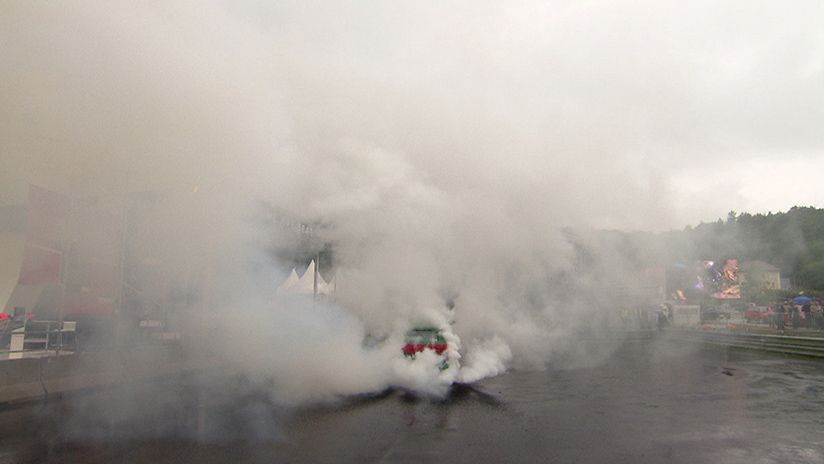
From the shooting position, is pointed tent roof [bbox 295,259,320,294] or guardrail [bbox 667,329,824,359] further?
guardrail [bbox 667,329,824,359]

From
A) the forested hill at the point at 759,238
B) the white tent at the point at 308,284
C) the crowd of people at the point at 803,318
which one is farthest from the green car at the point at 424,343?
the crowd of people at the point at 803,318

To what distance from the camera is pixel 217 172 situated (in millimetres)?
9391

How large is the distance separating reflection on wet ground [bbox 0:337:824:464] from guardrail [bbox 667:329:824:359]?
8.42 m

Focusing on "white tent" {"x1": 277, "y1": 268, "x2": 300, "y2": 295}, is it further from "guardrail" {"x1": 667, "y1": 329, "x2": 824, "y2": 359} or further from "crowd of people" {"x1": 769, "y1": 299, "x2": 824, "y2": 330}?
"crowd of people" {"x1": 769, "y1": 299, "x2": 824, "y2": 330}

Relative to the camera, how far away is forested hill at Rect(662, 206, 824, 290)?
20.6m

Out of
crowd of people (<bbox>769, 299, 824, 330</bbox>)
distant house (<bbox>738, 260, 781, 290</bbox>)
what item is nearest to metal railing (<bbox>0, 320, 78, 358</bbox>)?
crowd of people (<bbox>769, 299, 824, 330</bbox>)

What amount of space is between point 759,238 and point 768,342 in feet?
15.4

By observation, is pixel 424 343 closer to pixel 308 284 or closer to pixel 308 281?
pixel 308 284

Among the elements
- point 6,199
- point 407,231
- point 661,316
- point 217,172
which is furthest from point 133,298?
point 661,316

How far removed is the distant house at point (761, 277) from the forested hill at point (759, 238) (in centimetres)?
283

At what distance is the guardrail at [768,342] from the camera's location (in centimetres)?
2021

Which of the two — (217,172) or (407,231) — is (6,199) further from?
(407,231)

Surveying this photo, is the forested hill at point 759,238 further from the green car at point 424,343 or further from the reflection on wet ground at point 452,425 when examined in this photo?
the green car at point 424,343

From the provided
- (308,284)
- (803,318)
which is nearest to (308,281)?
(308,284)
